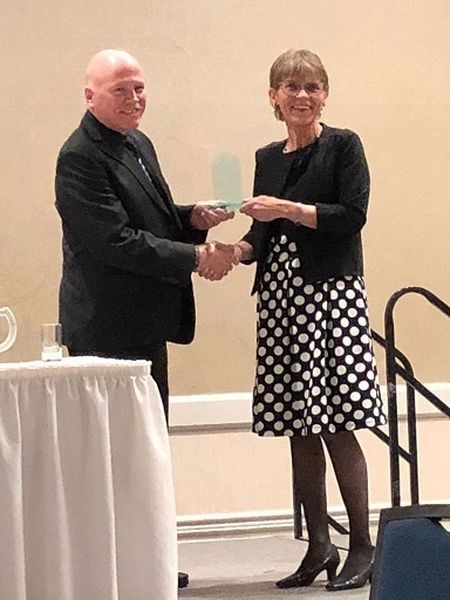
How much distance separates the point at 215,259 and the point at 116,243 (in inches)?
14.8

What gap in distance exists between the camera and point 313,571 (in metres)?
3.81

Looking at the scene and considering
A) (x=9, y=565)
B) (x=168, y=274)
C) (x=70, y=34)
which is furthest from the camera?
(x=70, y=34)

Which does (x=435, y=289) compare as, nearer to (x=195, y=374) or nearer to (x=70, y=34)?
(x=195, y=374)

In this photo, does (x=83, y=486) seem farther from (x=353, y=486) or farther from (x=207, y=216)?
(x=207, y=216)

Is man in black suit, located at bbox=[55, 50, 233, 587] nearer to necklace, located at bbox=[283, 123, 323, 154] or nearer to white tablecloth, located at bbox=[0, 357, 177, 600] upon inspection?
necklace, located at bbox=[283, 123, 323, 154]

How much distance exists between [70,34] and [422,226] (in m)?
1.66

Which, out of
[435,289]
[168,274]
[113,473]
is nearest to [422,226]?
[435,289]

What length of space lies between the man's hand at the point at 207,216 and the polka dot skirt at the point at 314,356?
23 centimetres

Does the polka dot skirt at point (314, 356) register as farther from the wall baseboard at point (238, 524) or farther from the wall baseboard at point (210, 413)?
the wall baseboard at point (238, 524)

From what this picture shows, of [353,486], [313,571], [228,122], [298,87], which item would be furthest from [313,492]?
[228,122]

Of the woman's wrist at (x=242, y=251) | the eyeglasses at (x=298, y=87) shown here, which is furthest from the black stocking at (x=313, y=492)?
the eyeglasses at (x=298, y=87)

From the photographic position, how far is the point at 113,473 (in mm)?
2994

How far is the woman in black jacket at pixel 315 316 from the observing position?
3734mm

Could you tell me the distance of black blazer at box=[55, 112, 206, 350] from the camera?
11.9ft
